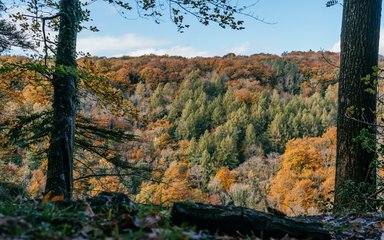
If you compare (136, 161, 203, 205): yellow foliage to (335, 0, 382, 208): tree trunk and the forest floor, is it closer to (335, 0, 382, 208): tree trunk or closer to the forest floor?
the forest floor

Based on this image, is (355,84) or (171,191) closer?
(355,84)

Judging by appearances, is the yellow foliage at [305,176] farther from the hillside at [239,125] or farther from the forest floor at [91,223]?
the forest floor at [91,223]

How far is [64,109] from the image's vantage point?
16.8ft

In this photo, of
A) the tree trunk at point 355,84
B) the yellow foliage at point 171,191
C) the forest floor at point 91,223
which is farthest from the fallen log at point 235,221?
the tree trunk at point 355,84

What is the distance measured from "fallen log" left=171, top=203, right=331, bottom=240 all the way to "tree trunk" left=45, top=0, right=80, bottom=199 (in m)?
3.09

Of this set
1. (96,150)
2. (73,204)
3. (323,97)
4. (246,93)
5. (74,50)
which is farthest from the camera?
(246,93)

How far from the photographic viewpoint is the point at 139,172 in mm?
7094

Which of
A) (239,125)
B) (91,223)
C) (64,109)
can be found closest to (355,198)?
(91,223)

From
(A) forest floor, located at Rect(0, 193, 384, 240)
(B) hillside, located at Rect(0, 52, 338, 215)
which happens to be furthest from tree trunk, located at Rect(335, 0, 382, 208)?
(B) hillside, located at Rect(0, 52, 338, 215)

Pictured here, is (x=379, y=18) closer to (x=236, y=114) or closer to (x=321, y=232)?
(x=321, y=232)

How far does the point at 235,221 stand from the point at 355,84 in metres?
3.64

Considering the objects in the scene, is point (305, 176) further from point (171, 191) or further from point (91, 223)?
point (91, 223)

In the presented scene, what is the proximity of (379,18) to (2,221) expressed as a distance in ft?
17.0

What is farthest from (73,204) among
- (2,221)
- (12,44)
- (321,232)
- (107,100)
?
(12,44)
